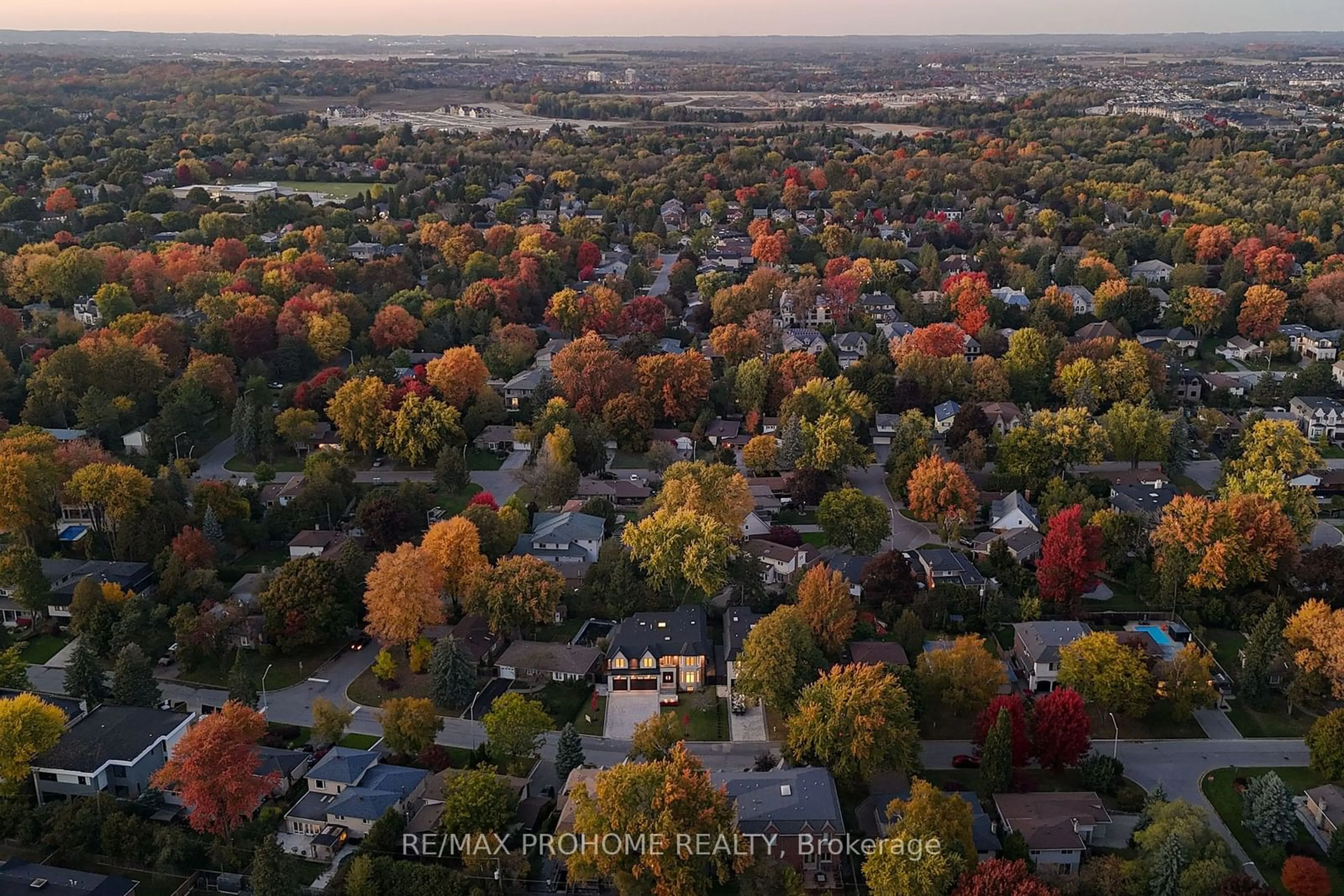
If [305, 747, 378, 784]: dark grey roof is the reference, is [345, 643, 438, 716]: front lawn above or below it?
below

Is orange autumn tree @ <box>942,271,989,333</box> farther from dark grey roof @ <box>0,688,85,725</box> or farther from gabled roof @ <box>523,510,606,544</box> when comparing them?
dark grey roof @ <box>0,688,85,725</box>

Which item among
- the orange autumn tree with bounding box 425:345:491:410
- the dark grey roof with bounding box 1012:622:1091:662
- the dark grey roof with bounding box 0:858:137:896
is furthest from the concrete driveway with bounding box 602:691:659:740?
the orange autumn tree with bounding box 425:345:491:410

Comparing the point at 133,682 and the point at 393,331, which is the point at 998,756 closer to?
the point at 133,682

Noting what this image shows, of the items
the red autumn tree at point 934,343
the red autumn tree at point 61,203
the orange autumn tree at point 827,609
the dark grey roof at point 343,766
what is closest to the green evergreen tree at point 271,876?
the dark grey roof at point 343,766

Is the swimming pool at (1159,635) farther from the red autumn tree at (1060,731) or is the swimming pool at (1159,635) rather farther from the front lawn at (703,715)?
the front lawn at (703,715)

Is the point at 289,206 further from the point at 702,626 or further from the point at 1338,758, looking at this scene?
the point at 1338,758

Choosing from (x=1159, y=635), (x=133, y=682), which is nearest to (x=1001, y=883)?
(x=1159, y=635)

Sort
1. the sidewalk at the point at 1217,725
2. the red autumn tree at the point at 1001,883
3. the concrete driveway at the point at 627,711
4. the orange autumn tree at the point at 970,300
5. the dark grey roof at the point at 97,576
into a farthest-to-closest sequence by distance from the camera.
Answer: the orange autumn tree at the point at 970,300 < the dark grey roof at the point at 97,576 < the concrete driveway at the point at 627,711 < the sidewalk at the point at 1217,725 < the red autumn tree at the point at 1001,883

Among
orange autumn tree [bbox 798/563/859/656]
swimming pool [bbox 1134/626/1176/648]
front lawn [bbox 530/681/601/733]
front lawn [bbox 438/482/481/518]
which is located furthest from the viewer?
front lawn [bbox 438/482/481/518]
